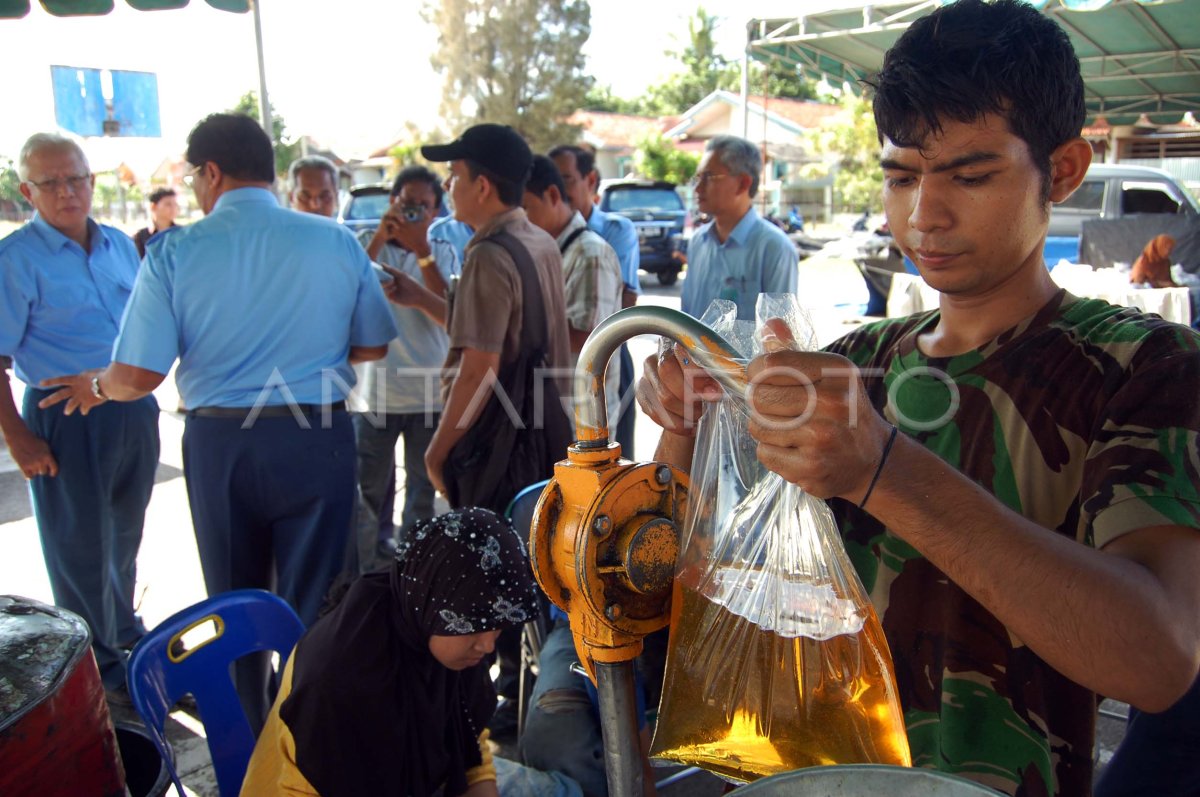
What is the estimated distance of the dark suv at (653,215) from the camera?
14602mm

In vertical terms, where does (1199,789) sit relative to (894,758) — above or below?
below

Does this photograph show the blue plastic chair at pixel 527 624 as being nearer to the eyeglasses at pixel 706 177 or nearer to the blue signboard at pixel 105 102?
the eyeglasses at pixel 706 177

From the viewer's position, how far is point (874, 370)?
1.23 m

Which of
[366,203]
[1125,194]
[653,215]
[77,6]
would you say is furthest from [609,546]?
[653,215]

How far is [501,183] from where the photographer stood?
2.94 meters

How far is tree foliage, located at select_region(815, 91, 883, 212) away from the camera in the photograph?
880 inches

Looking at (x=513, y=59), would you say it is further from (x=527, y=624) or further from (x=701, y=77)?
(x=527, y=624)

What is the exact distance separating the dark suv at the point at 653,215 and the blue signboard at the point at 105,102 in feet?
32.2

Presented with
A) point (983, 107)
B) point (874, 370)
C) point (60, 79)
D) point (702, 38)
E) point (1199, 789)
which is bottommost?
point (1199, 789)

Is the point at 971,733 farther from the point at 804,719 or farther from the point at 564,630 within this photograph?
the point at 564,630

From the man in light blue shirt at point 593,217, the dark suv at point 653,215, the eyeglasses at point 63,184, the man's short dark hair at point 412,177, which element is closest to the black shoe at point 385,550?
the man in light blue shirt at point 593,217

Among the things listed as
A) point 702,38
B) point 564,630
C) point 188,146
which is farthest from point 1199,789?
point 702,38

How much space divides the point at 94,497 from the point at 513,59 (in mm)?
28833

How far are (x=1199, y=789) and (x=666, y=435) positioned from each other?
1.57 m
